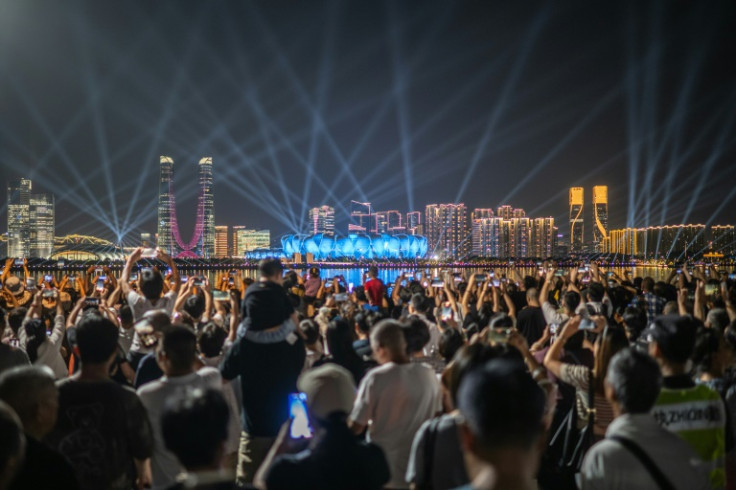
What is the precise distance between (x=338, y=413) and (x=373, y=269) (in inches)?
340

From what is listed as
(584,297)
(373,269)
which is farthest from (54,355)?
(584,297)

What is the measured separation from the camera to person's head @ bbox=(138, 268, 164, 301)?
6.41 meters

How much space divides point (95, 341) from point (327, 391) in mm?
1553

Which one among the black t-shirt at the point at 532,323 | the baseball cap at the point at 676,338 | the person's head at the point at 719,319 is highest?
the baseball cap at the point at 676,338

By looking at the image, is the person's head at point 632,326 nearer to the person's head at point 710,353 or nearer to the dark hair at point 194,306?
the person's head at point 710,353

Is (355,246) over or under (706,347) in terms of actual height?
over

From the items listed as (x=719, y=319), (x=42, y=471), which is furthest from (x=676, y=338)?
(x=719, y=319)

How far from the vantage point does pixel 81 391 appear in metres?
3.36

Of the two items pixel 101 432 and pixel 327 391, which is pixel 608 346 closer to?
pixel 327 391

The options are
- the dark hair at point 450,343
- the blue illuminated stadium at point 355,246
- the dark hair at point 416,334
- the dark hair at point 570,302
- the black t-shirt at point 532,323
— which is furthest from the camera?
the blue illuminated stadium at point 355,246

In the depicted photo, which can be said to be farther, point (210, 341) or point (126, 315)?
point (126, 315)

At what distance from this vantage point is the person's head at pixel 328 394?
9.40 feet

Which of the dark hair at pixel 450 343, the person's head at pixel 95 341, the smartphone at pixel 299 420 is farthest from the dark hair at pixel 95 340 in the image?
the dark hair at pixel 450 343

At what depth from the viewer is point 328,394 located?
2.90 metres
